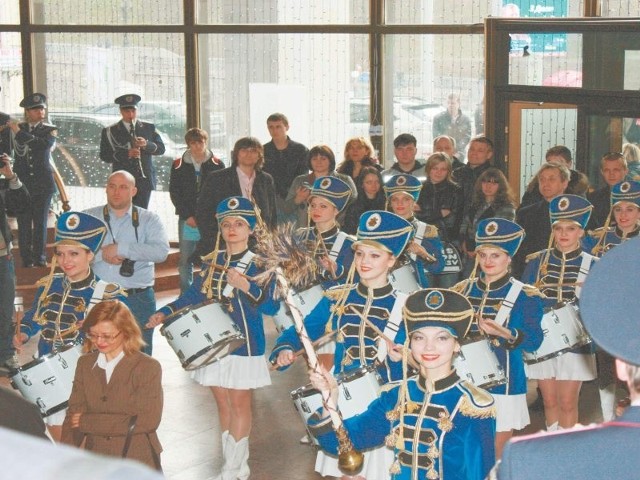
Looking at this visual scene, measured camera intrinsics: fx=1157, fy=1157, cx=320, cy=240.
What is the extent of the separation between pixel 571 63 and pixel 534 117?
651 millimetres

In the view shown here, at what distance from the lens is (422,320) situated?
14.0ft

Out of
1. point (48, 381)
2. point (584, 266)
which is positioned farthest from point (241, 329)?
point (584, 266)

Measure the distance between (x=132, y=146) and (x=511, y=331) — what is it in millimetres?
6241

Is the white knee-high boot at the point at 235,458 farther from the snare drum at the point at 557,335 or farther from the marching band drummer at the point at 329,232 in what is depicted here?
the snare drum at the point at 557,335

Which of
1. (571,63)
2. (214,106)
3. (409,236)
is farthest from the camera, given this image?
(214,106)

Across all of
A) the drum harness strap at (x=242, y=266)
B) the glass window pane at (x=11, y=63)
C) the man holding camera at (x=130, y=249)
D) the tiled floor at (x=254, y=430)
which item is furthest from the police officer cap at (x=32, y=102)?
the drum harness strap at (x=242, y=266)

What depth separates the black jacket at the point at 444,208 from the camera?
31.0 feet

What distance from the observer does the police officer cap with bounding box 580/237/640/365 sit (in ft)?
5.60

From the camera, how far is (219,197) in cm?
923

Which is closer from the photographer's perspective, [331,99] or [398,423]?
[398,423]

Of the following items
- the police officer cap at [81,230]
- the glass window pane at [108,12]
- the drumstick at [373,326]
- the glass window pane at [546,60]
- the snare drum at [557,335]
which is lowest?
the snare drum at [557,335]

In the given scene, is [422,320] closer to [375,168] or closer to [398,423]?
[398,423]

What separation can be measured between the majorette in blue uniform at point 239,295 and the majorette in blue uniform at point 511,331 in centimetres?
116

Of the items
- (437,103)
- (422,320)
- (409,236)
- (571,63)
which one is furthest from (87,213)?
(437,103)
